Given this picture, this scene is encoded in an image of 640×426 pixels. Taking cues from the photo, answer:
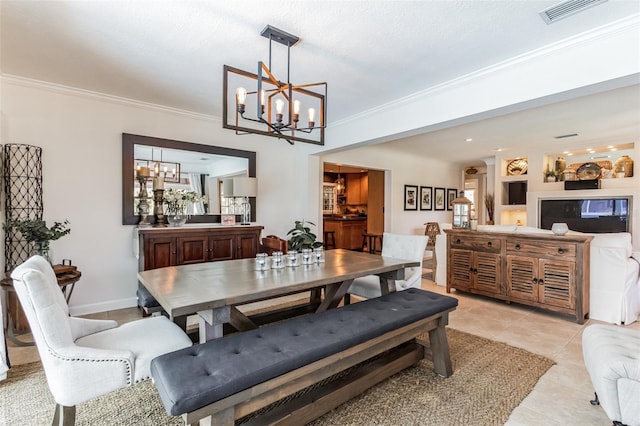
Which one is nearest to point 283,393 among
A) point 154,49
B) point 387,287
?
point 387,287

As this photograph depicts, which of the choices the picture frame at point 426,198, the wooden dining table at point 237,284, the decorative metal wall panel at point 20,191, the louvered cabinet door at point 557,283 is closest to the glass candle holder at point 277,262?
the wooden dining table at point 237,284

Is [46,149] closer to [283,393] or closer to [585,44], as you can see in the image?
[283,393]

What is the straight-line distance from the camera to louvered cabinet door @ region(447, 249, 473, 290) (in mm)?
4211

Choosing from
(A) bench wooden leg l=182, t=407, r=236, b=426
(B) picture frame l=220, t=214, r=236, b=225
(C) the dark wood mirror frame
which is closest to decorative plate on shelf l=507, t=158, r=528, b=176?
(B) picture frame l=220, t=214, r=236, b=225

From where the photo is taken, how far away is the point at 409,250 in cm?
324

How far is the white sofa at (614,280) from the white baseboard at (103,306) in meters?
5.32

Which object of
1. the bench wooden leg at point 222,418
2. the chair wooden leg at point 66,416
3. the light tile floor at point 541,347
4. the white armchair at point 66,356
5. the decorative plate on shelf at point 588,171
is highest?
the decorative plate on shelf at point 588,171

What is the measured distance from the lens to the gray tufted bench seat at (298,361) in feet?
4.14

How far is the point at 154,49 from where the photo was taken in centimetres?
248

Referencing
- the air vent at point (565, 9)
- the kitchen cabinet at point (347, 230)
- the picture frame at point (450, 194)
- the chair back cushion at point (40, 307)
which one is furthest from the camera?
the picture frame at point (450, 194)

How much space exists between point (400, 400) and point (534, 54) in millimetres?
2812

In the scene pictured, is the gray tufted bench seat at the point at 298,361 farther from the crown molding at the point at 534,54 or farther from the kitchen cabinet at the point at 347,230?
the kitchen cabinet at the point at 347,230

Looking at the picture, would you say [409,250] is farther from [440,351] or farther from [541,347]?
[541,347]

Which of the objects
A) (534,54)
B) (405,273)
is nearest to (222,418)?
(405,273)
